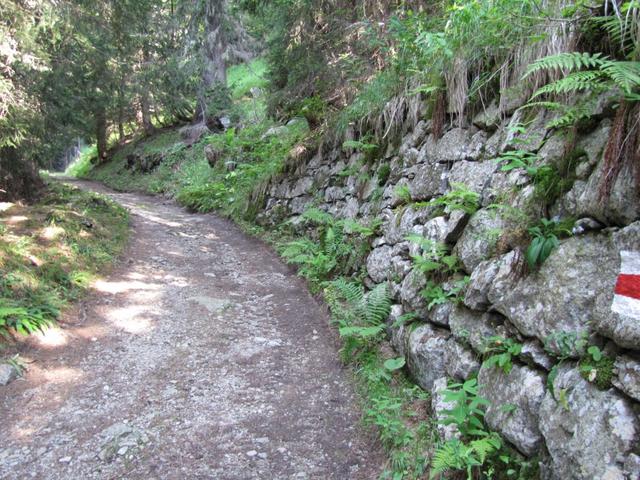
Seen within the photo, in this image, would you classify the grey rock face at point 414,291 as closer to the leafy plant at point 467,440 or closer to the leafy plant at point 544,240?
the leafy plant at point 467,440

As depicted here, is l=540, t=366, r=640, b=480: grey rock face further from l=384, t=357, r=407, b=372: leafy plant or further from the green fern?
the green fern

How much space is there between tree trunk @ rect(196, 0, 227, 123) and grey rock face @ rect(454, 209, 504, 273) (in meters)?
15.7

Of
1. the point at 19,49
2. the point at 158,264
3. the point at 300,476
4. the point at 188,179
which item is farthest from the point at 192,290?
the point at 188,179

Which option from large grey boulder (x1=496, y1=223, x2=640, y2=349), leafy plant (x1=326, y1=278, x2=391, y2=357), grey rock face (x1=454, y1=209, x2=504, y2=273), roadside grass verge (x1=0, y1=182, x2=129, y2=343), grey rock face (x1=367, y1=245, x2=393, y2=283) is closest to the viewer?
large grey boulder (x1=496, y1=223, x2=640, y2=349)

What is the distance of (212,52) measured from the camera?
18172mm

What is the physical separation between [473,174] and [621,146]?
5.71 feet

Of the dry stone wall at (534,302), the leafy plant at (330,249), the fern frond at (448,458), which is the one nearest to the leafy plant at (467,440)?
the fern frond at (448,458)

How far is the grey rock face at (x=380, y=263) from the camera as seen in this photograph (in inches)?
219

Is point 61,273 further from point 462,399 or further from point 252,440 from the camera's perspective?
point 462,399

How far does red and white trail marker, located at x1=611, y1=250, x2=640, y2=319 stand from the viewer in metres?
2.41

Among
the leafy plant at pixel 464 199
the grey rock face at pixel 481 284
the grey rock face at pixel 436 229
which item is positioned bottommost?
the grey rock face at pixel 481 284

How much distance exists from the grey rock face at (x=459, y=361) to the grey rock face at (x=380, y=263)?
1798 millimetres

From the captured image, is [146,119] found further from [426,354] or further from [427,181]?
[426,354]

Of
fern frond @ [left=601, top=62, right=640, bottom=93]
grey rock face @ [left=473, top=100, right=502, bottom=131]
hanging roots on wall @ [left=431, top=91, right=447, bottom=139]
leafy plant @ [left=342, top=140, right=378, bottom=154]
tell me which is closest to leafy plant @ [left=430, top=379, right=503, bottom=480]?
fern frond @ [left=601, top=62, right=640, bottom=93]
